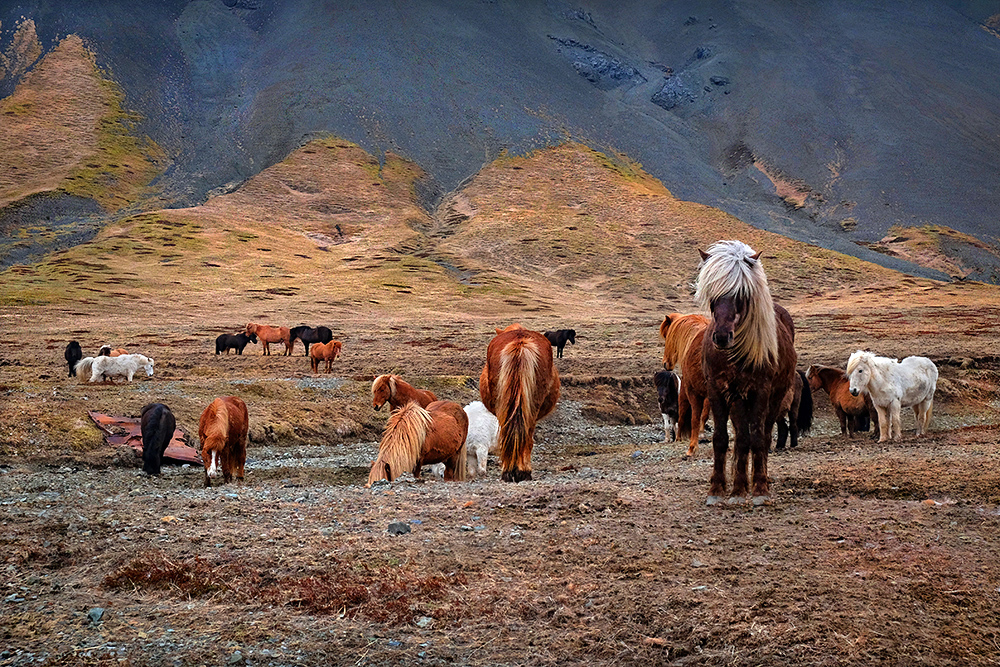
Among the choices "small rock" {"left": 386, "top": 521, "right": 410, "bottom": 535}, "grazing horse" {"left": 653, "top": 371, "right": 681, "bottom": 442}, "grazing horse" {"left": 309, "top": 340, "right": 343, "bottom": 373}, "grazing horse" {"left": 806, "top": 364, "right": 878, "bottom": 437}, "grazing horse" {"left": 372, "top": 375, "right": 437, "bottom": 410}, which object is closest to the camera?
"small rock" {"left": 386, "top": 521, "right": 410, "bottom": 535}

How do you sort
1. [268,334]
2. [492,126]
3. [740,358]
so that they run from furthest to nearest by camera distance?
[492,126]
[268,334]
[740,358]

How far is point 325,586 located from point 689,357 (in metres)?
6.54

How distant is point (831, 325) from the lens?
52.7m

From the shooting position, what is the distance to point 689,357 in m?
10.4

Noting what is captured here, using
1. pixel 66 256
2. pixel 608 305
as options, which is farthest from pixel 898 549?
pixel 66 256

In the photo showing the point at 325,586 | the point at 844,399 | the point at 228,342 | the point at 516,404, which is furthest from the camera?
the point at 228,342

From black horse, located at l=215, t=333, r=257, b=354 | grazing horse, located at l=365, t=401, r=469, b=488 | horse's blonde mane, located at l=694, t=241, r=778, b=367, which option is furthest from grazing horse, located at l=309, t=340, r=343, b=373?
horse's blonde mane, located at l=694, t=241, r=778, b=367

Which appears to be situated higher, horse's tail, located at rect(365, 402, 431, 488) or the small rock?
horse's tail, located at rect(365, 402, 431, 488)

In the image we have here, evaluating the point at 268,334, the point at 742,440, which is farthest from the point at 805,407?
the point at 268,334

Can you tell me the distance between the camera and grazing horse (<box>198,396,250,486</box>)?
11898 millimetres

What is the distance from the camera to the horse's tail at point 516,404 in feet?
33.2

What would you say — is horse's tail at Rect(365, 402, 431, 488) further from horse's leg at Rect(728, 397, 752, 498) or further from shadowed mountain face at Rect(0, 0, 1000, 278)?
shadowed mountain face at Rect(0, 0, 1000, 278)

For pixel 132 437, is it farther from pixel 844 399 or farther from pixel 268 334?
pixel 268 334

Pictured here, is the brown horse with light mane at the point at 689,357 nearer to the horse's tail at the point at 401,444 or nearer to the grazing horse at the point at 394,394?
the horse's tail at the point at 401,444
